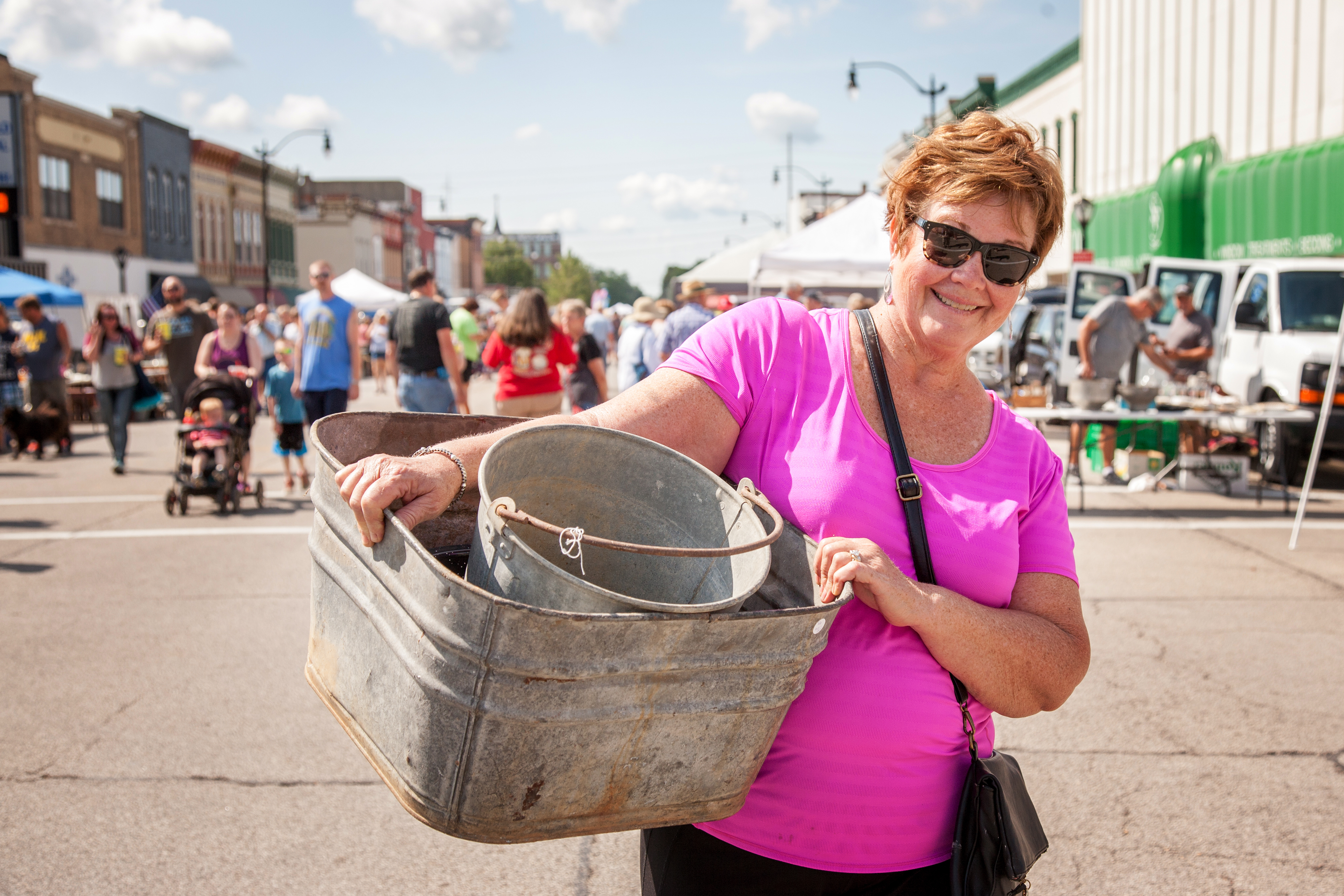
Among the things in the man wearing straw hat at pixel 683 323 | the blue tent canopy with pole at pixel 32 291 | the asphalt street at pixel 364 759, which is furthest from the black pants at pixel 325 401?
the blue tent canopy with pole at pixel 32 291

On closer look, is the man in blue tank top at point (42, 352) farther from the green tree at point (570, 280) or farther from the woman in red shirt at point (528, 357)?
the green tree at point (570, 280)

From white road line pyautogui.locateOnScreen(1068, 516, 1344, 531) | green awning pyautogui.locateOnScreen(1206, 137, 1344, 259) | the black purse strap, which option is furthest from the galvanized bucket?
green awning pyautogui.locateOnScreen(1206, 137, 1344, 259)

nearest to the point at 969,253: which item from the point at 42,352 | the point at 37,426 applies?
the point at 42,352

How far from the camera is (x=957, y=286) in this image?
1926mm

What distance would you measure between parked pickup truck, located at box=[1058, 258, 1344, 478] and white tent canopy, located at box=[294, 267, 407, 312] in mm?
19889

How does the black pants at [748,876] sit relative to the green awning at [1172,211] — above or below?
below

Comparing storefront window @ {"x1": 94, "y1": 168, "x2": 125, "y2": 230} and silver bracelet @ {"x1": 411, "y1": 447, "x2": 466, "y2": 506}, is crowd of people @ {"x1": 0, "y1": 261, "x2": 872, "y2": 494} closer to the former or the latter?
silver bracelet @ {"x1": 411, "y1": 447, "x2": 466, "y2": 506}

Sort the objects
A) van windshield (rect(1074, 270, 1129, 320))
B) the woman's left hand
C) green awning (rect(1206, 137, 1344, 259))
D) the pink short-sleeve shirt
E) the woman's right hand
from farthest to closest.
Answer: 1. green awning (rect(1206, 137, 1344, 259))
2. van windshield (rect(1074, 270, 1129, 320))
3. the pink short-sleeve shirt
4. the woman's left hand
5. the woman's right hand

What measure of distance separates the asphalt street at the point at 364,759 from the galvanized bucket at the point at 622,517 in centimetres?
209

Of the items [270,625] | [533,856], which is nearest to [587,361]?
[270,625]

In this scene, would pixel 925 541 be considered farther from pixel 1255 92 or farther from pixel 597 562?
pixel 1255 92

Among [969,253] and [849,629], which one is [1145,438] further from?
[849,629]

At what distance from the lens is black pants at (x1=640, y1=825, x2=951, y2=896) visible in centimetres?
186

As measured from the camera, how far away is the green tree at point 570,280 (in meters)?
129
